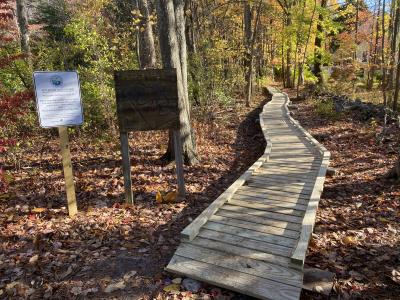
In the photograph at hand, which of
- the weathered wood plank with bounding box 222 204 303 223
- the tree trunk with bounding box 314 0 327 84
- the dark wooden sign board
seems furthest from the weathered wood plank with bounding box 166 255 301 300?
→ the tree trunk with bounding box 314 0 327 84

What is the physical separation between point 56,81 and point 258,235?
3.56 metres

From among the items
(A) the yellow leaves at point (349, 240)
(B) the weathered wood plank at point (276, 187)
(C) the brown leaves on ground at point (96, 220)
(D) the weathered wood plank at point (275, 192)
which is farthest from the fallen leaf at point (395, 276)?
(C) the brown leaves on ground at point (96, 220)

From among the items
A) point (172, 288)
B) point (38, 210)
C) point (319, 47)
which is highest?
point (319, 47)

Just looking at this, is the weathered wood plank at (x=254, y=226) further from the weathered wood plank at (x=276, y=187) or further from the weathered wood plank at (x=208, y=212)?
the weathered wood plank at (x=276, y=187)

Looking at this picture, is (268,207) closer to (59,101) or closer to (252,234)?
(252,234)

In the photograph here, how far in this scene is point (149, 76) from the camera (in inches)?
207

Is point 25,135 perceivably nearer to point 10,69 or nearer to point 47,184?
point 10,69

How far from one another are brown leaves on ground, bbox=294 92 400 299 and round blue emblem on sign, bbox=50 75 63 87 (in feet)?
13.8

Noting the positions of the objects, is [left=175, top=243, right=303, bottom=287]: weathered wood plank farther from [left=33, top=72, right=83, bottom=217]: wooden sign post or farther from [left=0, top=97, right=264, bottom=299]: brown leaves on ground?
[left=33, top=72, right=83, bottom=217]: wooden sign post

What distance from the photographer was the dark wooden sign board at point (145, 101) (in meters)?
5.20

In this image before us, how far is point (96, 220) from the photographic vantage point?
497 cm

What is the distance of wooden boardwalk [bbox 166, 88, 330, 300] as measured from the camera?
350cm

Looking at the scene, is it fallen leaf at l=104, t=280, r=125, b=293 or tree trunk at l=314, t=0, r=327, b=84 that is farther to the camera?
tree trunk at l=314, t=0, r=327, b=84

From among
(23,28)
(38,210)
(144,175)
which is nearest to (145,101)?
(144,175)
